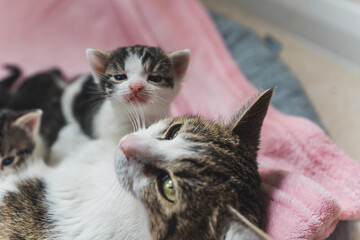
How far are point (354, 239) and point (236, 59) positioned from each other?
1303 millimetres

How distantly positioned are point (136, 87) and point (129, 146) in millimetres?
338

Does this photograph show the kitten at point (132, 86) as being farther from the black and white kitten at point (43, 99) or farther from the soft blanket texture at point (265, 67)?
the soft blanket texture at point (265, 67)

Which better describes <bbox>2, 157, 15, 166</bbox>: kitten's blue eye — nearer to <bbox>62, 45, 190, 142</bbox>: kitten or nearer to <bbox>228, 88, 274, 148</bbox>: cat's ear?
<bbox>62, 45, 190, 142</bbox>: kitten

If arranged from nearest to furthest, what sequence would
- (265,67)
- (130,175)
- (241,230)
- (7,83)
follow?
(241,230) → (130,175) → (7,83) → (265,67)

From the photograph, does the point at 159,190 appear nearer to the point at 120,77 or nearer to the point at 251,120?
the point at 251,120

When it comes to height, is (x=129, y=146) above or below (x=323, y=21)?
above

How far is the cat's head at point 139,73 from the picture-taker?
1216 mm

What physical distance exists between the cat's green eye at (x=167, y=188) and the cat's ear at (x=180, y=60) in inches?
23.2

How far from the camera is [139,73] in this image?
1.24m

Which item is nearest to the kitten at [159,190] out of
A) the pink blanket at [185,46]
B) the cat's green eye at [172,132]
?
the cat's green eye at [172,132]

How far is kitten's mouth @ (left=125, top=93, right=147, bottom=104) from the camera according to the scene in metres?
1.20

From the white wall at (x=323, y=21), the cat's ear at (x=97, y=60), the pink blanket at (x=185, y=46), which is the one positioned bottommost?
the white wall at (x=323, y=21)

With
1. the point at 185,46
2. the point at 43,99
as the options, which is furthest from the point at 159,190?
the point at 185,46

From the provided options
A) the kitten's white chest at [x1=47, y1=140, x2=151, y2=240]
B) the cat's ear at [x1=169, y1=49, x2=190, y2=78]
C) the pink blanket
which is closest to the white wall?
the pink blanket
